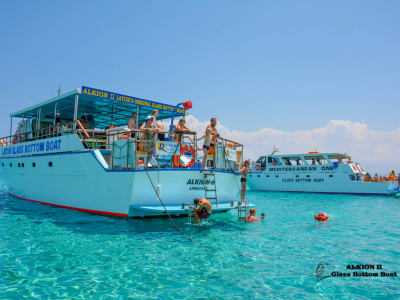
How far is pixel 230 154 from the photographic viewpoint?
11.8 m


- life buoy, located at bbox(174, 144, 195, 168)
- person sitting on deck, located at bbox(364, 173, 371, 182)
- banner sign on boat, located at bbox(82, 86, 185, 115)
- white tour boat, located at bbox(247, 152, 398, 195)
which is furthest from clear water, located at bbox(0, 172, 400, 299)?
person sitting on deck, located at bbox(364, 173, 371, 182)

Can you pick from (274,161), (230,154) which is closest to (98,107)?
(230,154)

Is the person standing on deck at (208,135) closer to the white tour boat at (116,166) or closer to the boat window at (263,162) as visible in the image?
the white tour boat at (116,166)

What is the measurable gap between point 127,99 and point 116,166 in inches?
141

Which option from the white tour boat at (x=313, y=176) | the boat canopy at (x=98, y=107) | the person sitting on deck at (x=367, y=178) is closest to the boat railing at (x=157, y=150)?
the boat canopy at (x=98, y=107)

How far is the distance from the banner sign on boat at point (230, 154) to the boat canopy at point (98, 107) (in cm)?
402

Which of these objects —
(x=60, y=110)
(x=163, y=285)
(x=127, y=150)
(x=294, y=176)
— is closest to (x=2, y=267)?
(x=163, y=285)

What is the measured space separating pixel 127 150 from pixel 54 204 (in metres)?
5.73

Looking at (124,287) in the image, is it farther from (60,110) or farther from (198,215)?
(60,110)

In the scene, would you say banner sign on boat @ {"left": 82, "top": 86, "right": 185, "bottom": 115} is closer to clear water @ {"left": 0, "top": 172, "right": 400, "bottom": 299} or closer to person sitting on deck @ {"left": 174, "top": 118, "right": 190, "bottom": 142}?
person sitting on deck @ {"left": 174, "top": 118, "right": 190, "bottom": 142}

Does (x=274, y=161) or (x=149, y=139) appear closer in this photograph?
(x=149, y=139)

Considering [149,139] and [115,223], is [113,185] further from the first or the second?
[149,139]

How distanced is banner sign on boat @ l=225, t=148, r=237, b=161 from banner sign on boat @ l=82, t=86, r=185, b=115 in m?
4.11

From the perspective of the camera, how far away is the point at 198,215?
8984 mm
